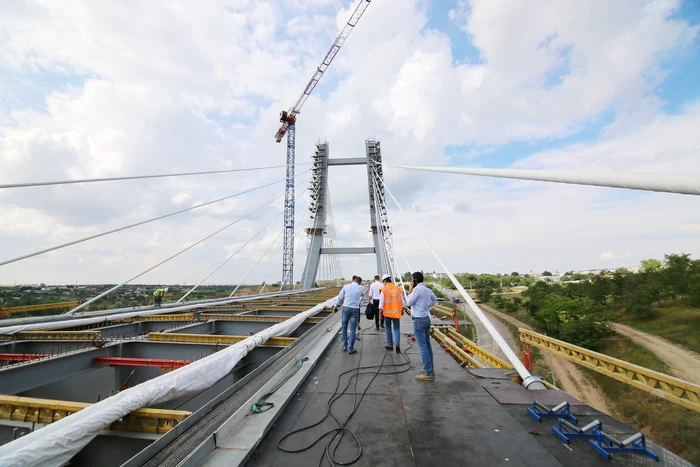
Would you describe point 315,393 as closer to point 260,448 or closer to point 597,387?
point 260,448

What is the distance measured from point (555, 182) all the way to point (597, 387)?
26.8m

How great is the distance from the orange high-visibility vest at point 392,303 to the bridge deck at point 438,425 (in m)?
1.22

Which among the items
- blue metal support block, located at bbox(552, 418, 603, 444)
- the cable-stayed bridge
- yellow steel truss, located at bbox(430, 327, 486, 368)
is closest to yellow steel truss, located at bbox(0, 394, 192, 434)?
the cable-stayed bridge

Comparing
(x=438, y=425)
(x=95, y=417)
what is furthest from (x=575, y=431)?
(x=95, y=417)

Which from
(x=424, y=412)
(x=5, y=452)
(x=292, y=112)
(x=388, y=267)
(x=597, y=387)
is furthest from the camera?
(x=292, y=112)

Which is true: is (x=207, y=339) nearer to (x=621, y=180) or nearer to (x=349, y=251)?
(x=621, y=180)

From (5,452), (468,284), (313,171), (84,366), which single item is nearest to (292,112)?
(313,171)

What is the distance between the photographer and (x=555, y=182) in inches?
128

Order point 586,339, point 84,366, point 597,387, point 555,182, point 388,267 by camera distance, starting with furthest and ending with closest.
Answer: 1. point 586,339
2. point 597,387
3. point 388,267
4. point 84,366
5. point 555,182

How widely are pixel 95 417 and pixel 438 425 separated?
2.80 metres

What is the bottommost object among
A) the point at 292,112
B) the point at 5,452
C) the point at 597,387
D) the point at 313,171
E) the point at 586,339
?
the point at 597,387

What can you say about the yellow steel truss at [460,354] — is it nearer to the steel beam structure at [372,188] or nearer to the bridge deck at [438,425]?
the bridge deck at [438,425]

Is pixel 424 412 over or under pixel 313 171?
under

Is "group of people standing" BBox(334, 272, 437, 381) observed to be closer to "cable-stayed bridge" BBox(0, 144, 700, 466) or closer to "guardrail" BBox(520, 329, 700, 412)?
"cable-stayed bridge" BBox(0, 144, 700, 466)
